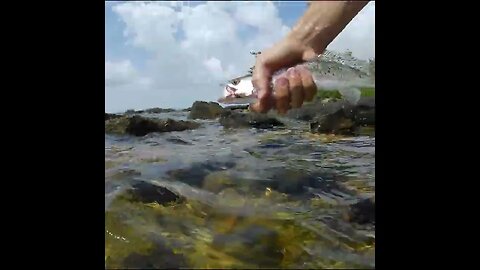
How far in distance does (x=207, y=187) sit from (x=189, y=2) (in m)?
0.69

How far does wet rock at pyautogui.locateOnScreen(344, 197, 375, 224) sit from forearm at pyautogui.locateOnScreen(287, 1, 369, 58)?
22.1 inches

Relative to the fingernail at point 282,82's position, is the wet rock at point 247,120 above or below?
below

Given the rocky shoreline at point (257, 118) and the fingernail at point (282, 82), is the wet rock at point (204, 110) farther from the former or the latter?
the fingernail at point (282, 82)

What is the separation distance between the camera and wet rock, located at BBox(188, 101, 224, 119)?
2051 mm

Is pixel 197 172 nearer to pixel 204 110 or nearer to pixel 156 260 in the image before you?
pixel 204 110

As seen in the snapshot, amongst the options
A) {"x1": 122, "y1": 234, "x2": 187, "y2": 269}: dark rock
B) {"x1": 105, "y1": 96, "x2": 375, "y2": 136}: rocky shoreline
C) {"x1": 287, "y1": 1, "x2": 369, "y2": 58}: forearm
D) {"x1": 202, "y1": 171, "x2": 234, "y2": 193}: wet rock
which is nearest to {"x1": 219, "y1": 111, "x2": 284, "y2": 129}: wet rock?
{"x1": 105, "y1": 96, "x2": 375, "y2": 136}: rocky shoreline

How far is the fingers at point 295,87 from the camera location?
5.83 feet

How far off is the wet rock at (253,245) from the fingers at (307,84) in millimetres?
485

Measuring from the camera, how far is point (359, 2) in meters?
1.78

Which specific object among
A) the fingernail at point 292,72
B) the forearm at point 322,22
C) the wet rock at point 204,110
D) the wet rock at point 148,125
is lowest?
the wet rock at point 148,125

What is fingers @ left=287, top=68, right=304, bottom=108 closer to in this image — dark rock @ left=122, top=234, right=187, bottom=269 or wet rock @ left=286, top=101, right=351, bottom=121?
wet rock @ left=286, top=101, right=351, bottom=121

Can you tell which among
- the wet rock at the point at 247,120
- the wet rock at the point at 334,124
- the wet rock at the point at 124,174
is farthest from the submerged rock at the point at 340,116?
the wet rock at the point at 124,174
